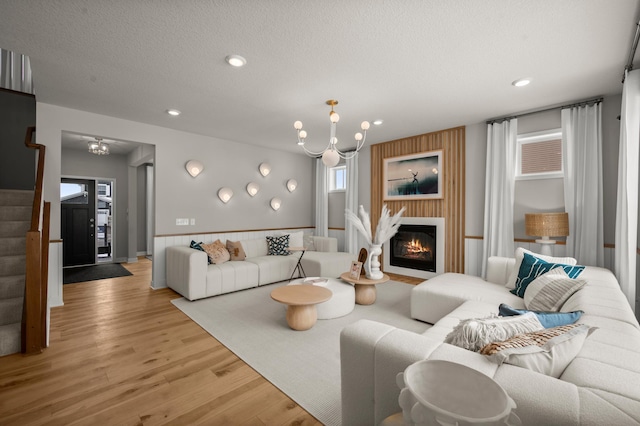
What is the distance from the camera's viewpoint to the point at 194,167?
4.91m

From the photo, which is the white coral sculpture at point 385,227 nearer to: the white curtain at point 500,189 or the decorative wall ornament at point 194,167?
the white curtain at point 500,189

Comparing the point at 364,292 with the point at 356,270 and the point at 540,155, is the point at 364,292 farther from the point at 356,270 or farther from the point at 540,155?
the point at 540,155

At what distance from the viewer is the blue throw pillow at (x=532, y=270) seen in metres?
2.59

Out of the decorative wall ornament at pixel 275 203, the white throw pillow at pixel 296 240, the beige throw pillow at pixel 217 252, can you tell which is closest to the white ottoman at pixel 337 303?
the beige throw pillow at pixel 217 252

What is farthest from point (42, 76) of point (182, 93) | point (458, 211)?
point (458, 211)

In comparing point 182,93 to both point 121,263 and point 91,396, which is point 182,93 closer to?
point 91,396

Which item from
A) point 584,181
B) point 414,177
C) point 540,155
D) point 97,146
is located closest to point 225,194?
point 97,146

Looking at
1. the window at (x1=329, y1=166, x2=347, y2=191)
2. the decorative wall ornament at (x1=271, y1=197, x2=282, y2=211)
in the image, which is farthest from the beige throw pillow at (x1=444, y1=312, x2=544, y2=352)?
the window at (x1=329, y1=166, x2=347, y2=191)

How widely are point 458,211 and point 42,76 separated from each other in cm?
562

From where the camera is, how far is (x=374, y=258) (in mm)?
3672

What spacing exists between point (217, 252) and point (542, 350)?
13.8 feet

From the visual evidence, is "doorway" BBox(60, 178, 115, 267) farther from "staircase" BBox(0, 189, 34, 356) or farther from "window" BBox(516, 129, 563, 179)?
"window" BBox(516, 129, 563, 179)

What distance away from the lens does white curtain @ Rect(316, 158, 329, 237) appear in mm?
6680

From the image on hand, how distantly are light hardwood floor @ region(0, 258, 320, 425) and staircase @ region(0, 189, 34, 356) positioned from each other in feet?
0.65
